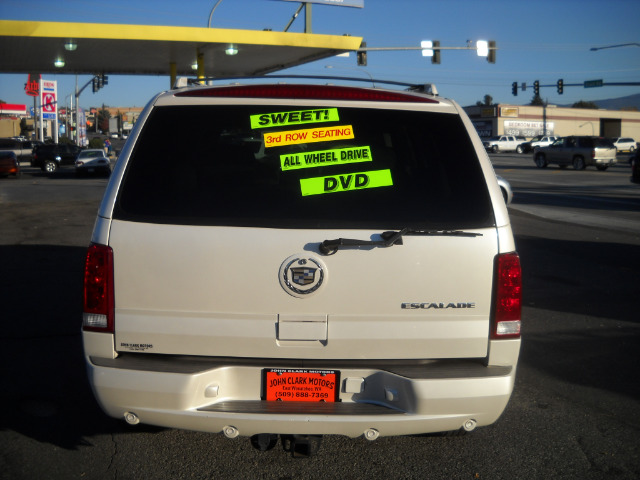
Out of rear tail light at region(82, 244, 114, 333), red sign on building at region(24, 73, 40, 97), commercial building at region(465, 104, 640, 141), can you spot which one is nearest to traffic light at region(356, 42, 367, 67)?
rear tail light at region(82, 244, 114, 333)

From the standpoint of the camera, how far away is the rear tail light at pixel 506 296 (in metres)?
3.18

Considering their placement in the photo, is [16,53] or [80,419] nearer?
[80,419]

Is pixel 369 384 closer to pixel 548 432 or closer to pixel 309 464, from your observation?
pixel 309 464

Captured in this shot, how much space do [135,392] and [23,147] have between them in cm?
6061

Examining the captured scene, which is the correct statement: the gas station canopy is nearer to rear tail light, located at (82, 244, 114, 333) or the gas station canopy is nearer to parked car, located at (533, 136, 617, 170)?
rear tail light, located at (82, 244, 114, 333)

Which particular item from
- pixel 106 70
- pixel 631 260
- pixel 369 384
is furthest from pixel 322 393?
pixel 106 70

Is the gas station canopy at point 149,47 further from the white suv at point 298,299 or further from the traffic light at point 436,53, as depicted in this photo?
the white suv at point 298,299

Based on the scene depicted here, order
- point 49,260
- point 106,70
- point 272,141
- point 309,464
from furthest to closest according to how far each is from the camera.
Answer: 1. point 106,70
2. point 49,260
3. point 309,464
4. point 272,141

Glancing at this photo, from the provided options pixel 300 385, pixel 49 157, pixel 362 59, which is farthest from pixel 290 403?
pixel 49 157

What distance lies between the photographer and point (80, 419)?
4340 millimetres

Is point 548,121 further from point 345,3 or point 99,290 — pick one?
point 99,290

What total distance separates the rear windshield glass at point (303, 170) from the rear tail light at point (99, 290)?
198 mm

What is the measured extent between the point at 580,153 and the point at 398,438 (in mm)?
36620

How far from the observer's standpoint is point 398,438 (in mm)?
4129
